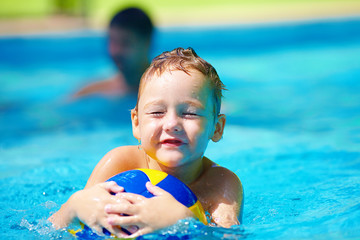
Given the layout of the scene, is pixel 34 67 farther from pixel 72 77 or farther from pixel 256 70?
pixel 256 70

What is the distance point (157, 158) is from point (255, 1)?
13.7 meters

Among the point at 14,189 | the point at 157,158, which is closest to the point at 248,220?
the point at 157,158

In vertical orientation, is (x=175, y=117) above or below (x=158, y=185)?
above

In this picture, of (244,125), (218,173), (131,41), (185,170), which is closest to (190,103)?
(185,170)

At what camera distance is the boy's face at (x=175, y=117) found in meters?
2.79

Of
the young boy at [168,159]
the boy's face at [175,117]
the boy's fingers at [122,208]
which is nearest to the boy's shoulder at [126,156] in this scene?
the young boy at [168,159]

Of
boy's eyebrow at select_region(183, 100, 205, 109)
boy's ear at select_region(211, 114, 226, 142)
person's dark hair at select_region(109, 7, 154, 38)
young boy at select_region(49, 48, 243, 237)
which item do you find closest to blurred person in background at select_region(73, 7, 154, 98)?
person's dark hair at select_region(109, 7, 154, 38)

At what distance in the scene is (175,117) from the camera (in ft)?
9.09

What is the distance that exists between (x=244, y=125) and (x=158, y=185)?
3405mm

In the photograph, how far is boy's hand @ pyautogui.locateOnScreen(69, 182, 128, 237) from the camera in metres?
2.53

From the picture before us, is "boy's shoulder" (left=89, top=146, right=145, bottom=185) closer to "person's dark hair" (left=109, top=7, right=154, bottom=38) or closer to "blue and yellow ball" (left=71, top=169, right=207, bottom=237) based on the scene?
"blue and yellow ball" (left=71, top=169, right=207, bottom=237)

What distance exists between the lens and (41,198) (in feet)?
12.3

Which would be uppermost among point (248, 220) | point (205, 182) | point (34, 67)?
point (205, 182)

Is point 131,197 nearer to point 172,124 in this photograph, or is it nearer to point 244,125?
point 172,124
